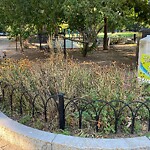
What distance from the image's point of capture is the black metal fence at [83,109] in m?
2.73

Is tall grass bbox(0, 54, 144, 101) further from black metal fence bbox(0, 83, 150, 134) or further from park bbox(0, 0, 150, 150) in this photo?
black metal fence bbox(0, 83, 150, 134)

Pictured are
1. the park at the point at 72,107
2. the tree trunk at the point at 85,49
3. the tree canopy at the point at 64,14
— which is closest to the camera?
the park at the point at 72,107

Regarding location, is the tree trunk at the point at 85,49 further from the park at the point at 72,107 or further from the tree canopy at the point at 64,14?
the park at the point at 72,107

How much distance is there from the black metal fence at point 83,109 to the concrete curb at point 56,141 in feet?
1.00

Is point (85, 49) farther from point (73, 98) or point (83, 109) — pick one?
point (83, 109)

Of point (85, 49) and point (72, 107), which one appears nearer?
point (72, 107)

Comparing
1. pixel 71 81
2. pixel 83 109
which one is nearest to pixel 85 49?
pixel 71 81

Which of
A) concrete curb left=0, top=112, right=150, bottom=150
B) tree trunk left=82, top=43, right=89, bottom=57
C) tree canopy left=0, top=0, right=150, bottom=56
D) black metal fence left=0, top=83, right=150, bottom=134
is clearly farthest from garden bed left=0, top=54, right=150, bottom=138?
tree trunk left=82, top=43, right=89, bottom=57

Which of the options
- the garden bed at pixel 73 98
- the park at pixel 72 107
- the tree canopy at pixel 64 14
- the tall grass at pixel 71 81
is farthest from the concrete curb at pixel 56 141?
the tree canopy at pixel 64 14

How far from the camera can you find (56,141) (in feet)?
8.00

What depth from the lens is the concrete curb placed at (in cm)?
235

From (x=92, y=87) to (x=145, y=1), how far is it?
9456 millimetres

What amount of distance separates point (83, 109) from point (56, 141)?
55 centimetres

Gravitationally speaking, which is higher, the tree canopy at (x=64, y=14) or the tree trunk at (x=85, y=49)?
the tree canopy at (x=64, y=14)
